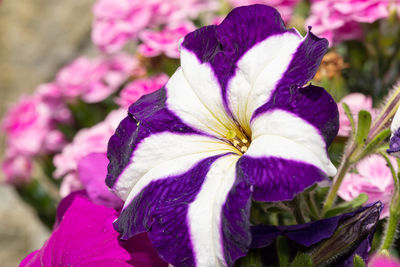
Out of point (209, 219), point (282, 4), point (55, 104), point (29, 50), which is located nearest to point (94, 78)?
point (55, 104)

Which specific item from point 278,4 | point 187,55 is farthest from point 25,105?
point 187,55

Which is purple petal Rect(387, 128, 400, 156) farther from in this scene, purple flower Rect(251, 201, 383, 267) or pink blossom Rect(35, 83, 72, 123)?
pink blossom Rect(35, 83, 72, 123)

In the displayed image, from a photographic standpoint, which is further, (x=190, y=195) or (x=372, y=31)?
(x=372, y=31)

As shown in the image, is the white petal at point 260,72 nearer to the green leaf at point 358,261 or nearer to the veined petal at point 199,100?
the veined petal at point 199,100

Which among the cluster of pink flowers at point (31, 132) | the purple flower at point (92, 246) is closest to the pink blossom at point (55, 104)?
the cluster of pink flowers at point (31, 132)

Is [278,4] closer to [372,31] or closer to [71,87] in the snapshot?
[372,31]

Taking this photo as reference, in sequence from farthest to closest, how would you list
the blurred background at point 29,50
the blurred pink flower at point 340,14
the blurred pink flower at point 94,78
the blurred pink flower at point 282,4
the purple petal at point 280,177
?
the blurred background at point 29,50
the blurred pink flower at point 94,78
the blurred pink flower at point 282,4
the blurred pink flower at point 340,14
the purple petal at point 280,177
